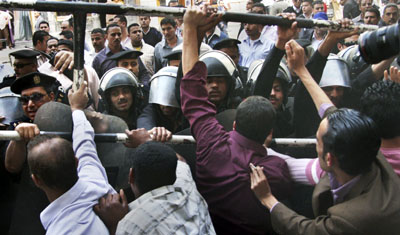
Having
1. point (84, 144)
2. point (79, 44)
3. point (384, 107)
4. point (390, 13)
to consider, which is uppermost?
point (390, 13)

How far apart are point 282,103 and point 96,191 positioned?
1.86 m

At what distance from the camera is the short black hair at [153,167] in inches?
73.4

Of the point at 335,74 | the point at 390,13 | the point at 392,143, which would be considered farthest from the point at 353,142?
the point at 390,13

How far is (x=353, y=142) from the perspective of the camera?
5.53ft

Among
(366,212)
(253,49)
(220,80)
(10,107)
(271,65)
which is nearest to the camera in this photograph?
(366,212)

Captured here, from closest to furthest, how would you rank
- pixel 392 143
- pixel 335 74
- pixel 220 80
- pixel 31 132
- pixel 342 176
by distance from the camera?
pixel 342 176, pixel 392 143, pixel 31 132, pixel 220 80, pixel 335 74

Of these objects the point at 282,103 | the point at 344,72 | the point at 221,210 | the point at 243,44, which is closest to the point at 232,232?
the point at 221,210

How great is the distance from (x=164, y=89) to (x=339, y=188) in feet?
6.26

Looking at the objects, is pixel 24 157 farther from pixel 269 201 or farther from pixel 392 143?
pixel 392 143

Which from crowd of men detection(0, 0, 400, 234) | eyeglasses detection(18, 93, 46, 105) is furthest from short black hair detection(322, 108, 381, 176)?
eyeglasses detection(18, 93, 46, 105)

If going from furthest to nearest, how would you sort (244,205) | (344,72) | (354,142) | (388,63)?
(344,72), (388,63), (244,205), (354,142)

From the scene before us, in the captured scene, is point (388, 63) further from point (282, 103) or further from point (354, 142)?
point (354, 142)

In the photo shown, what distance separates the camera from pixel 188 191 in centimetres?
194

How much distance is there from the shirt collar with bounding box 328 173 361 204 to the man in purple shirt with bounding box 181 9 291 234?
13.2 inches
